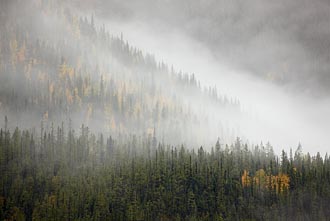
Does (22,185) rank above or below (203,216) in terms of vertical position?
above

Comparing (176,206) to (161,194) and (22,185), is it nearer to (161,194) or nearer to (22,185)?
(161,194)

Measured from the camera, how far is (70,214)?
7131 inches

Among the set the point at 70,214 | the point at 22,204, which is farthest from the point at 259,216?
the point at 22,204

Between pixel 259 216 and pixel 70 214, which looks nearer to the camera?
pixel 70 214

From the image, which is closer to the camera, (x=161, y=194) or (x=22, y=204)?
(x=22, y=204)

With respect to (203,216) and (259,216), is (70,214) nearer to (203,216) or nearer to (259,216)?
(203,216)

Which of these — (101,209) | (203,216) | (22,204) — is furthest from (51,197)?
(203,216)

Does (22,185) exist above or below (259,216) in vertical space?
above

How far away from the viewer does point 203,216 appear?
633ft

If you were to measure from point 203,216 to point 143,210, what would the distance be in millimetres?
26482

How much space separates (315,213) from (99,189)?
94.8 meters

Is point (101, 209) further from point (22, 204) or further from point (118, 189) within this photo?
point (22, 204)

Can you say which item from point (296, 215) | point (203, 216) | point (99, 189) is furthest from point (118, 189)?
point (296, 215)

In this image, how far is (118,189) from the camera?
652 ft
